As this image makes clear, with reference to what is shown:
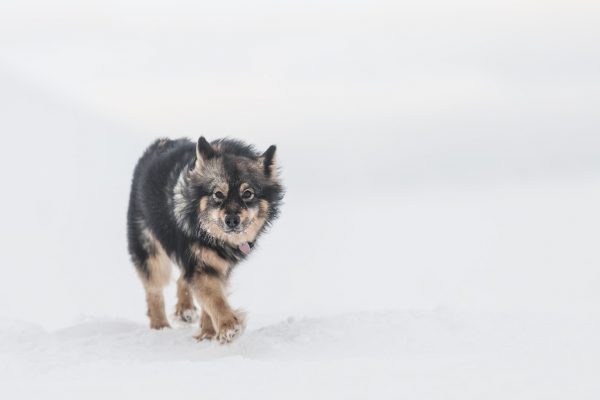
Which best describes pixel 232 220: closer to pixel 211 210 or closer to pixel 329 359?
pixel 211 210

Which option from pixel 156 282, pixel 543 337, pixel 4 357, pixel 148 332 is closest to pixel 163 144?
pixel 156 282

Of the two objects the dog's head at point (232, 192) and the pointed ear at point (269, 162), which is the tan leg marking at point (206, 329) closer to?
the dog's head at point (232, 192)

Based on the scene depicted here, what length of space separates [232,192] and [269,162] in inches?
36.9

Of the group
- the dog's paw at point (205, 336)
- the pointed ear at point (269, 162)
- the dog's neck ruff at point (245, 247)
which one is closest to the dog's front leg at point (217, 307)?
the dog's paw at point (205, 336)

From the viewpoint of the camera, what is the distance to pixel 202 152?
10.1m

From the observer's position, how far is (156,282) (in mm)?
11836

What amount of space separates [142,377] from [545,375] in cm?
328

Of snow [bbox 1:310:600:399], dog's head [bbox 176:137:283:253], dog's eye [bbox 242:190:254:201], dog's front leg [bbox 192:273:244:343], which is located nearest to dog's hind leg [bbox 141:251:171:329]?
snow [bbox 1:310:600:399]

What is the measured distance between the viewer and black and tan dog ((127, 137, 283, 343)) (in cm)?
977

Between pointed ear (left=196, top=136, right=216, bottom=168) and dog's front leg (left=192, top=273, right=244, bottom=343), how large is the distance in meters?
→ 1.33

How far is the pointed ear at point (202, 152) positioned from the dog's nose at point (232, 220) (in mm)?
885

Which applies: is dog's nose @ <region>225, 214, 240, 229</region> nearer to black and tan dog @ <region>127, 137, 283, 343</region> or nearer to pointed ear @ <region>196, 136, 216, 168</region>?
black and tan dog @ <region>127, 137, 283, 343</region>

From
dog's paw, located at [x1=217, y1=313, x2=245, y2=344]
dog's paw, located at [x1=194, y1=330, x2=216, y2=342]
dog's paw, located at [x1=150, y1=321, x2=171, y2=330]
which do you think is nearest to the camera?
dog's paw, located at [x1=217, y1=313, x2=245, y2=344]

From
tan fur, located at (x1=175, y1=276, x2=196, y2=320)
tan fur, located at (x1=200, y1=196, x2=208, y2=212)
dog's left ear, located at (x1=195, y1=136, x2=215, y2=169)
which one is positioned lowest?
tan fur, located at (x1=175, y1=276, x2=196, y2=320)
